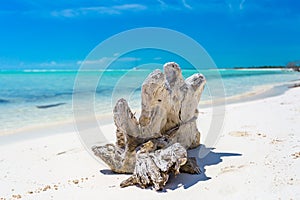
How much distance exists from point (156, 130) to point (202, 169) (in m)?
1.06

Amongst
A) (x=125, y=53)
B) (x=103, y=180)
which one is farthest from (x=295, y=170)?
(x=125, y=53)

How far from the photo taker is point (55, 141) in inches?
331

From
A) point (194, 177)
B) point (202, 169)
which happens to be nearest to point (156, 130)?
point (202, 169)

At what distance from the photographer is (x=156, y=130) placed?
5.29 meters

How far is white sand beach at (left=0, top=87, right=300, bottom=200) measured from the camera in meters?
3.85

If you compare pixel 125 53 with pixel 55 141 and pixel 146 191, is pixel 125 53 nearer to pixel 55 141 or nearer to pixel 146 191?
pixel 55 141

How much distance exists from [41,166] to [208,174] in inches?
136

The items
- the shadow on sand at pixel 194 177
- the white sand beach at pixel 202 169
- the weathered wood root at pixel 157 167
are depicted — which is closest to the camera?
the white sand beach at pixel 202 169

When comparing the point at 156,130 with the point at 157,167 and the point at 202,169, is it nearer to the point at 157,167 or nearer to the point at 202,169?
the point at 202,169

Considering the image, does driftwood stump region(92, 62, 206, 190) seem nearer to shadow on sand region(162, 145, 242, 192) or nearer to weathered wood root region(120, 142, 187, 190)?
weathered wood root region(120, 142, 187, 190)

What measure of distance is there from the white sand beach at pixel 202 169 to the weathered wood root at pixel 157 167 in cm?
12

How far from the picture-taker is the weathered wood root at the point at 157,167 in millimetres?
4078

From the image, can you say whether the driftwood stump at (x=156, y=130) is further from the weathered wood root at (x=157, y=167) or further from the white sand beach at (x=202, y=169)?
the white sand beach at (x=202, y=169)

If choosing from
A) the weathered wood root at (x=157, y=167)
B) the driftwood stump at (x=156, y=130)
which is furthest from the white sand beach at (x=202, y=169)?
the driftwood stump at (x=156, y=130)
